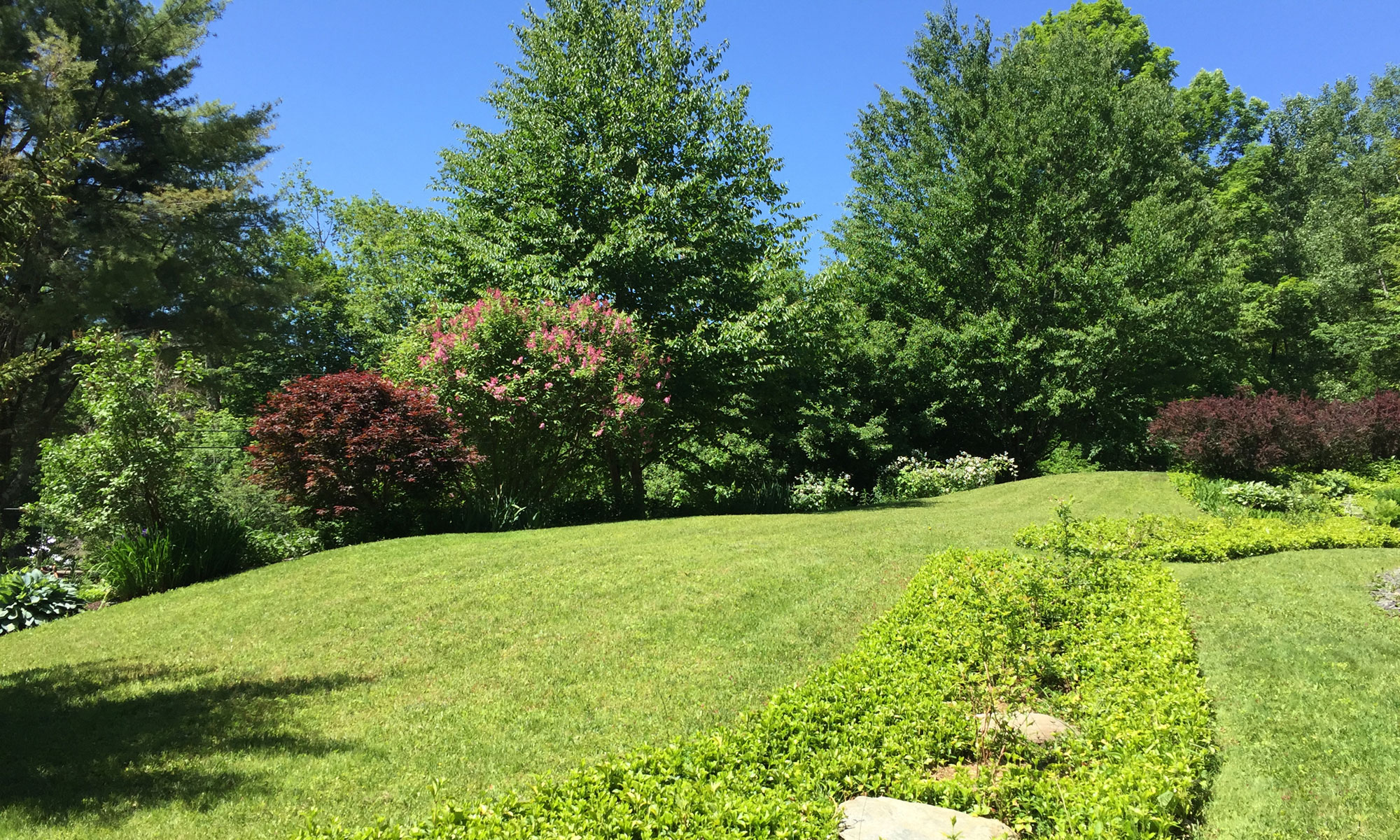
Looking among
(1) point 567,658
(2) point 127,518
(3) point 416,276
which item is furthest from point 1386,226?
(2) point 127,518

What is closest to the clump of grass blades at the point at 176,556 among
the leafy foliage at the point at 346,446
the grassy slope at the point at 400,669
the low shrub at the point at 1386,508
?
the grassy slope at the point at 400,669

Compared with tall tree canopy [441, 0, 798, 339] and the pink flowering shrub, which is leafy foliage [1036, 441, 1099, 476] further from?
the pink flowering shrub

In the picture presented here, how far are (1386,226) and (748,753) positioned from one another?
34126mm

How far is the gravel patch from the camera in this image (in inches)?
245

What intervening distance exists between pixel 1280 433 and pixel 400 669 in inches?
559

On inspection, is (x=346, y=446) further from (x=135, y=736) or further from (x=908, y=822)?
(x=908, y=822)

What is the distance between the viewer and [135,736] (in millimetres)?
4562

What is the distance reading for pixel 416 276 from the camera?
55.4ft

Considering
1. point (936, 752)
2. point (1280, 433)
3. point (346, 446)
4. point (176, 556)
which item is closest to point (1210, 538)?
point (1280, 433)

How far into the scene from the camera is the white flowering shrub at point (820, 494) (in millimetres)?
15212

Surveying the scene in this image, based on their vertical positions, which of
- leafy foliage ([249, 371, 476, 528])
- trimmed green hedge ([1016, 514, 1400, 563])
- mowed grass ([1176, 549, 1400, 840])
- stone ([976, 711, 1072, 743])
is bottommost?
mowed grass ([1176, 549, 1400, 840])

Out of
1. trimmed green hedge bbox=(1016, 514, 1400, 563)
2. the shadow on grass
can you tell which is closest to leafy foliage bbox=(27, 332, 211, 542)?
the shadow on grass

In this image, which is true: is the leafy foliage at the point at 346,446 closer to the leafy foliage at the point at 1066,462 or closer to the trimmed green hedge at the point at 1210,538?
the trimmed green hedge at the point at 1210,538

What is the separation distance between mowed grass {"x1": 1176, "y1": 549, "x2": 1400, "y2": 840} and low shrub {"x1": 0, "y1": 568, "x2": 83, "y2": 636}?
1096 cm
